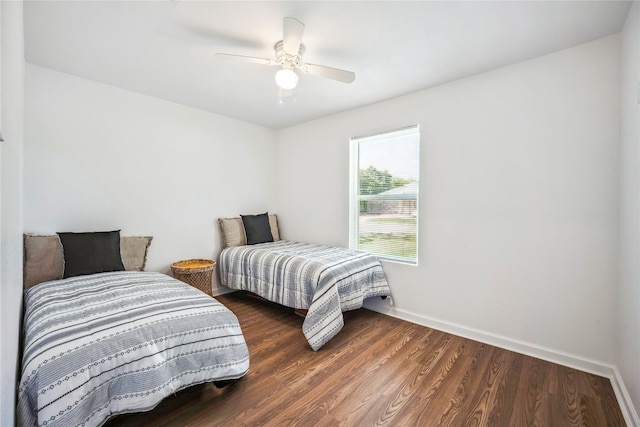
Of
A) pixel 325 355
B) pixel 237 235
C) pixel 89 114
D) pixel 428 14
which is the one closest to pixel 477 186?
pixel 428 14

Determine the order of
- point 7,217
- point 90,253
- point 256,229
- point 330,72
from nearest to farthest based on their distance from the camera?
1. point 7,217
2. point 330,72
3. point 90,253
4. point 256,229

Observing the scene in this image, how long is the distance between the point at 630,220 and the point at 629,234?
0.09 meters

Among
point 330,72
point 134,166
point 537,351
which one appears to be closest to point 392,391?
point 537,351

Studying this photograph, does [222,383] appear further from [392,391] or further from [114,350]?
[392,391]

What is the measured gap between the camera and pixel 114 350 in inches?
51.8

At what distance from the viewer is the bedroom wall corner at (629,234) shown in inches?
58.6

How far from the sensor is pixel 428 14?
167 cm

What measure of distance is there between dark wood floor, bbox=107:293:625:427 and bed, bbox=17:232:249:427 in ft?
0.60

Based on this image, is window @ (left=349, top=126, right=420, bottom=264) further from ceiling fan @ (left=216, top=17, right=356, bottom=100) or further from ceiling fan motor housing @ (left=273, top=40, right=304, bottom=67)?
ceiling fan motor housing @ (left=273, top=40, right=304, bottom=67)

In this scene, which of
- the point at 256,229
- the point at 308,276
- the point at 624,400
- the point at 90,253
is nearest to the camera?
the point at 624,400

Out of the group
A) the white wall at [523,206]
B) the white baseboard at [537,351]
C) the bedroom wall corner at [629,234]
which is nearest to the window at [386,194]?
the white wall at [523,206]

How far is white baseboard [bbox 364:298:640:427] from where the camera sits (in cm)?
158

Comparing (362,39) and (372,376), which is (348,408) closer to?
(372,376)

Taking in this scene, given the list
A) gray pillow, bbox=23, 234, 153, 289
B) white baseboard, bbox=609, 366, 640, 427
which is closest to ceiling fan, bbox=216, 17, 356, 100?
gray pillow, bbox=23, 234, 153, 289
